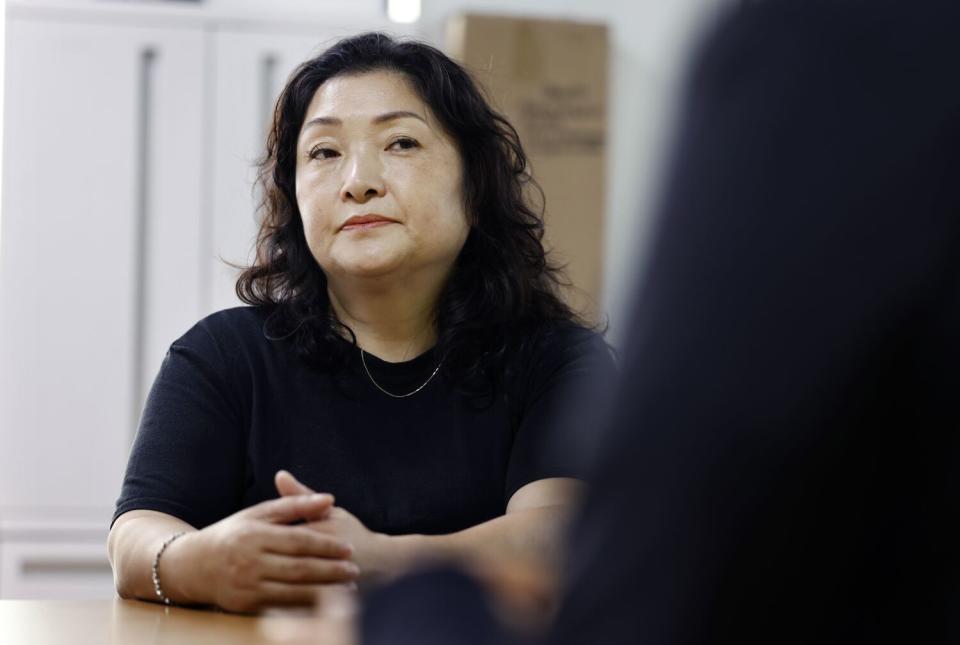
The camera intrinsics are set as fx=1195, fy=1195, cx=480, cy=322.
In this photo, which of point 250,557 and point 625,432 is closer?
point 625,432

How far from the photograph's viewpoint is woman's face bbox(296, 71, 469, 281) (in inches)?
63.9

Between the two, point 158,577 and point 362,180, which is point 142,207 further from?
point 158,577

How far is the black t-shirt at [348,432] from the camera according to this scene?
1.52m

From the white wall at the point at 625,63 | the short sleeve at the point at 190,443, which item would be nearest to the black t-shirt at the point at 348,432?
the short sleeve at the point at 190,443

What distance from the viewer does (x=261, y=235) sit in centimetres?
189

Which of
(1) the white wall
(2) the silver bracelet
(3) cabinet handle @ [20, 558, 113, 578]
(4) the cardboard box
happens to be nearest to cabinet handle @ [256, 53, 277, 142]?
(4) the cardboard box

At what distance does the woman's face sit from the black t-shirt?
152 mm

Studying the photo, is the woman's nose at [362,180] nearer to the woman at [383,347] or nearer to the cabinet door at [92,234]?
the woman at [383,347]

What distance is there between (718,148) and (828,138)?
4cm

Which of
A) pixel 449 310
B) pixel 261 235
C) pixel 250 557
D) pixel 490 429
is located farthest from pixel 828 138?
pixel 261 235

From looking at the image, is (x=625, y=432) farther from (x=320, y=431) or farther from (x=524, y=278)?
(x=524, y=278)

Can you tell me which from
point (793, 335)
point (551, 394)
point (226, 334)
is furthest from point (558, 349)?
point (793, 335)

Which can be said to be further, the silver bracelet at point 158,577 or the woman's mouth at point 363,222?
the woman's mouth at point 363,222

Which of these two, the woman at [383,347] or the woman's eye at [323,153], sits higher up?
the woman's eye at [323,153]
